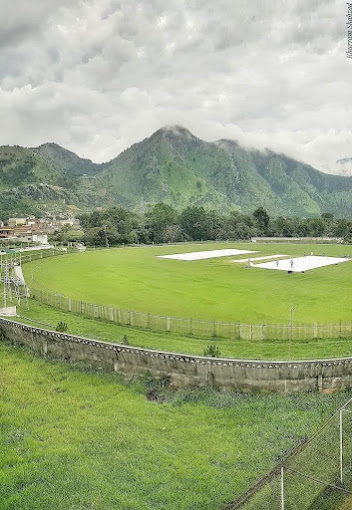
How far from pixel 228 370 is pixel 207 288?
24.2 m

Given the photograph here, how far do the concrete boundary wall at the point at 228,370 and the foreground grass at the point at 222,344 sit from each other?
2095 millimetres

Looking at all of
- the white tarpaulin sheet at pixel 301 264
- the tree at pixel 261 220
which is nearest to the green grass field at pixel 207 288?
the white tarpaulin sheet at pixel 301 264

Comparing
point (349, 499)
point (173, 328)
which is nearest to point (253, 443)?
point (349, 499)

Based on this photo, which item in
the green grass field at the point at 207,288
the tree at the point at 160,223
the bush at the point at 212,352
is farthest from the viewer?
the tree at the point at 160,223

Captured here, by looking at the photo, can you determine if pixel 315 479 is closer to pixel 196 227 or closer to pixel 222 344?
pixel 222 344

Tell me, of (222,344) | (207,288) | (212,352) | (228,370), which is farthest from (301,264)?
(228,370)

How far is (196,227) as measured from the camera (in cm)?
13125

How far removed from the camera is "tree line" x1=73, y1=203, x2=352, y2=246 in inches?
4741

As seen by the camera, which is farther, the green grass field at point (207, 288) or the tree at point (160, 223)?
the tree at point (160, 223)

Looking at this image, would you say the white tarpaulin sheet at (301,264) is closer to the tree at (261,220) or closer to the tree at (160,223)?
the tree at (160,223)

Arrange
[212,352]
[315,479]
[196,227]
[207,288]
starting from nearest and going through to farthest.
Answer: [315,479] → [212,352] → [207,288] → [196,227]

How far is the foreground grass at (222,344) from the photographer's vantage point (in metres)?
24.3

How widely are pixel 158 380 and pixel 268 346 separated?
7.04m

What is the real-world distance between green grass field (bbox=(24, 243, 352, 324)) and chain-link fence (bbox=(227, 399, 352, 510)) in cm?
1805
